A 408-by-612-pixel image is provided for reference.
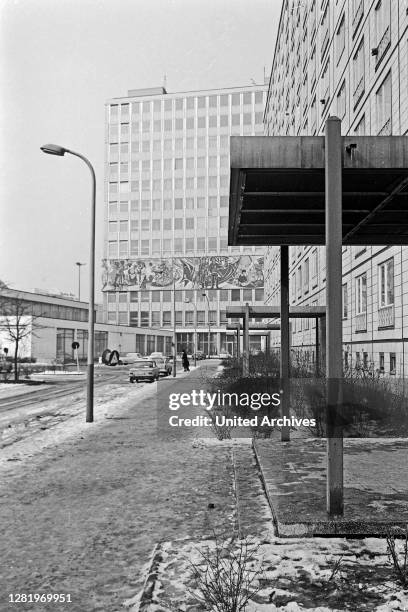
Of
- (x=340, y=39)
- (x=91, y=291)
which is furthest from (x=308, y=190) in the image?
(x=340, y=39)

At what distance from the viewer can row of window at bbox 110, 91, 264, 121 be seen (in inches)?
3903

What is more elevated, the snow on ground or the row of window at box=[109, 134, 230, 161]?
the row of window at box=[109, 134, 230, 161]

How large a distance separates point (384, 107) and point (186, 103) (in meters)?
87.9

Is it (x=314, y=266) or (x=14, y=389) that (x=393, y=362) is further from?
(x=314, y=266)

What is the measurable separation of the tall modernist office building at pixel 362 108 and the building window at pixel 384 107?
0.11ft

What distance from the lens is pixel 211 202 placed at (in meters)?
99.9

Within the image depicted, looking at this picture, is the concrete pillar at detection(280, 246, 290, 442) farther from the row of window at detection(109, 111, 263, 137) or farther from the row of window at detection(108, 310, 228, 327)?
the row of window at detection(109, 111, 263, 137)

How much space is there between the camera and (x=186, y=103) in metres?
103

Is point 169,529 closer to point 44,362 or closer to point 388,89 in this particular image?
point 388,89

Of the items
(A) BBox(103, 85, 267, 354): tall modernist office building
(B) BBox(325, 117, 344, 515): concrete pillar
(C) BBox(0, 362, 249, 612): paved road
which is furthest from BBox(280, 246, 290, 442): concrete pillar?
(A) BBox(103, 85, 267, 354): tall modernist office building

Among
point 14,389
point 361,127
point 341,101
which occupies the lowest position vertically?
point 14,389

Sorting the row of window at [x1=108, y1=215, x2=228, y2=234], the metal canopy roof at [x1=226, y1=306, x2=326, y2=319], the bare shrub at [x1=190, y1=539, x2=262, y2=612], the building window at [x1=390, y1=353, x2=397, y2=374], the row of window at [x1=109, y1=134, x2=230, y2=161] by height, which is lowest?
the bare shrub at [x1=190, y1=539, x2=262, y2=612]

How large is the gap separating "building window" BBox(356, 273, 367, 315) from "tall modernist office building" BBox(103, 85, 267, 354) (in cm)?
7309

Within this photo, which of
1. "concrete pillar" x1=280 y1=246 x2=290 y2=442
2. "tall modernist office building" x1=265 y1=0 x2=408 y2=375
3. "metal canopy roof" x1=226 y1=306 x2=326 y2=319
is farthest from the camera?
"metal canopy roof" x1=226 y1=306 x2=326 y2=319
